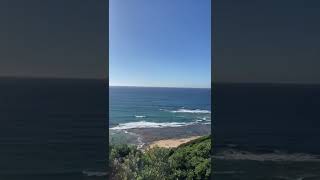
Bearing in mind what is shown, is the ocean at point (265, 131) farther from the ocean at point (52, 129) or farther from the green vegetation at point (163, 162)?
the green vegetation at point (163, 162)

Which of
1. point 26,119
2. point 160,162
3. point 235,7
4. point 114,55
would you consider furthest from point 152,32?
point 26,119

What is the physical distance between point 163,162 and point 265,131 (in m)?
2.14

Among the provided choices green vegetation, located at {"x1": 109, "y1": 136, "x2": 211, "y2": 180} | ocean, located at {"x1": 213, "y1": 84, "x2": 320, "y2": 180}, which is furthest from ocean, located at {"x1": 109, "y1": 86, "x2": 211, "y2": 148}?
ocean, located at {"x1": 213, "y1": 84, "x2": 320, "y2": 180}

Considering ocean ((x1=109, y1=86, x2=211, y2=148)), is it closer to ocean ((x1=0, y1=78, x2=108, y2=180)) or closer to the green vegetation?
the green vegetation

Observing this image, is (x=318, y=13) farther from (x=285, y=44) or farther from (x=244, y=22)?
(x=244, y=22)

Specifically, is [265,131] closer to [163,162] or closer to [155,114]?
[163,162]

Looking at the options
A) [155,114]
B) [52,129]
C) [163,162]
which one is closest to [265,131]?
[52,129]

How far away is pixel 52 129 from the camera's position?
9.01 feet

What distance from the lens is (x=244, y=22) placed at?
2.99 metres

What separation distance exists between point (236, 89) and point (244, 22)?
482 millimetres

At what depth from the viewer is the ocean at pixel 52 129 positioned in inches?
107

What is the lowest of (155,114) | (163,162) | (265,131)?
(163,162)

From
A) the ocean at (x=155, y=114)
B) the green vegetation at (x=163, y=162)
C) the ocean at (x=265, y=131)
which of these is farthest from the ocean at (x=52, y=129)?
the ocean at (x=155, y=114)

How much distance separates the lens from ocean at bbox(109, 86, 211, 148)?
8098mm
